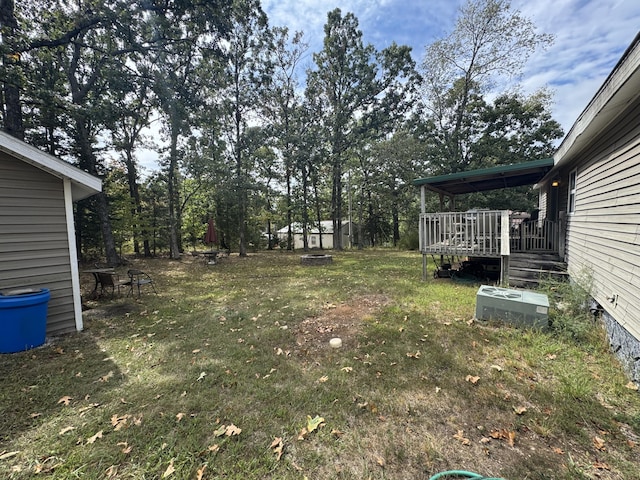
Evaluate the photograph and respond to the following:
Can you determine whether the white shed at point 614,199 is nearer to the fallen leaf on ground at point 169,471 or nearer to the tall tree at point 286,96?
the fallen leaf on ground at point 169,471

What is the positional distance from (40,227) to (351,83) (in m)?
18.4

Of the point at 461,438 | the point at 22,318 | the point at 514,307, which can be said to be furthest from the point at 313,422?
the point at 22,318

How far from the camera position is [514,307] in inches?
160

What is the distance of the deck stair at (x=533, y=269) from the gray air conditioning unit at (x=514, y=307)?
2.42 m

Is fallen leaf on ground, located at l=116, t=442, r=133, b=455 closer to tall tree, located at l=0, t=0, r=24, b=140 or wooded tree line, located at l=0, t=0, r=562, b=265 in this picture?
tall tree, located at l=0, t=0, r=24, b=140

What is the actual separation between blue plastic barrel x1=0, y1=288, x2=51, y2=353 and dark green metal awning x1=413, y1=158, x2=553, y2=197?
8.36 m

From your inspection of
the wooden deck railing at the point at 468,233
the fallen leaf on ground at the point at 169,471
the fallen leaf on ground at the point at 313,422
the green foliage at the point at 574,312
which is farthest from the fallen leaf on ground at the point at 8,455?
the wooden deck railing at the point at 468,233

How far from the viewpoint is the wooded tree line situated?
11.1 meters

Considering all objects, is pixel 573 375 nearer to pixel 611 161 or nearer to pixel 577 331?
pixel 577 331

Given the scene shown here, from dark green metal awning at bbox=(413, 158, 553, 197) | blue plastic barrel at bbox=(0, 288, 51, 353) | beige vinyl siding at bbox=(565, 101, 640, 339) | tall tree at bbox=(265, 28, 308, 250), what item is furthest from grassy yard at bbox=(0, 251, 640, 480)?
tall tree at bbox=(265, 28, 308, 250)

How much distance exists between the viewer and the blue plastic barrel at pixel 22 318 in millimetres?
3483

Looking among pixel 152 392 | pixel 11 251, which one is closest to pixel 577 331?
pixel 152 392

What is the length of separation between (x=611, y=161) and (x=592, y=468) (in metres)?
4.32

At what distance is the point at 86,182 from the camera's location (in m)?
4.39
